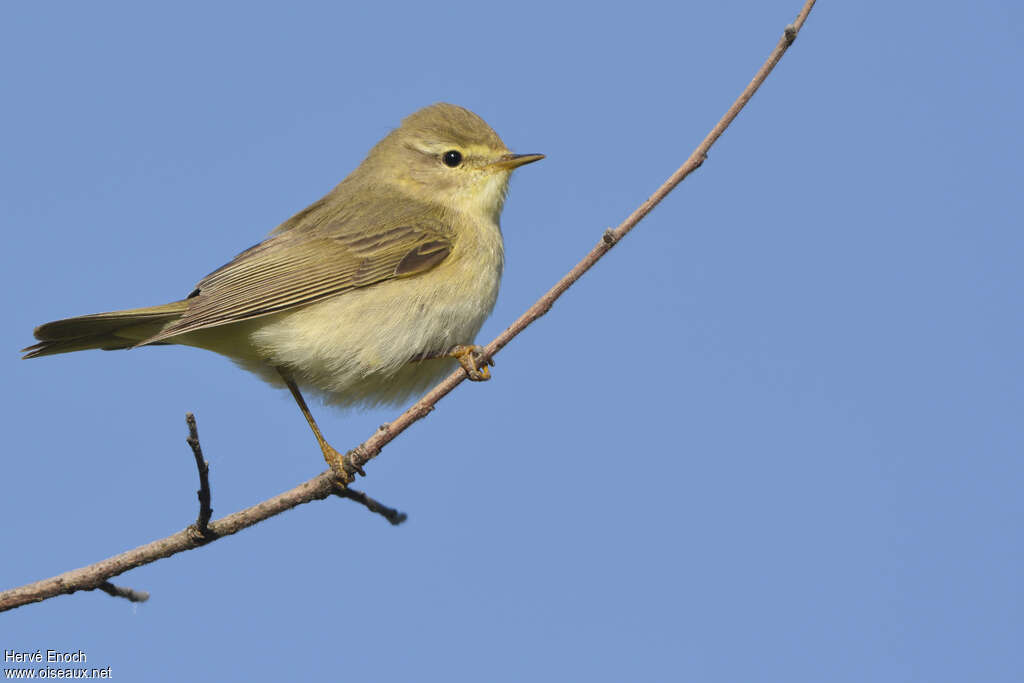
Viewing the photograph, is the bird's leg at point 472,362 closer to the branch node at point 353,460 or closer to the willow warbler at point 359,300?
the willow warbler at point 359,300

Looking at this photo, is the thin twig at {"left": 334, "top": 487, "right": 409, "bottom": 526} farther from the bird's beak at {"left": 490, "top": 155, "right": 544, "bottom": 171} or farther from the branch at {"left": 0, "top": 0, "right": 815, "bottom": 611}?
the bird's beak at {"left": 490, "top": 155, "right": 544, "bottom": 171}

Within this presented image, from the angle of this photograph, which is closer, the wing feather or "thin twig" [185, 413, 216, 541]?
"thin twig" [185, 413, 216, 541]

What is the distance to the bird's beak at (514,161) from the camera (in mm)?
5552

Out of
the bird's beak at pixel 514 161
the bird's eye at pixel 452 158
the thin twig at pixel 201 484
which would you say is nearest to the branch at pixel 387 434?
the thin twig at pixel 201 484

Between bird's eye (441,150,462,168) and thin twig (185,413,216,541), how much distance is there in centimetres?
311

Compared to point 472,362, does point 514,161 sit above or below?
above

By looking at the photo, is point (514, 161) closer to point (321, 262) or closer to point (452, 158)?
point (452, 158)

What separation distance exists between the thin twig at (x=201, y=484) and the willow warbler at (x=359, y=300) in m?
1.16

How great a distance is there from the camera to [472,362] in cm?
421

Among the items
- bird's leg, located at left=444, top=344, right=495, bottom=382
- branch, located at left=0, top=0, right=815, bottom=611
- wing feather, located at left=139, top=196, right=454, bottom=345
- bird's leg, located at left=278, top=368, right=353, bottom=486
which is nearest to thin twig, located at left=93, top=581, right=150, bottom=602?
branch, located at left=0, top=0, right=815, bottom=611

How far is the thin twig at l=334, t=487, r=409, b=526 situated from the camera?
4.32 m

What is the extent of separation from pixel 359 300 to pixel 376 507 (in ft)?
4.07

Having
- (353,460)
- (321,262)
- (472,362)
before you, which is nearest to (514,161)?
(321,262)

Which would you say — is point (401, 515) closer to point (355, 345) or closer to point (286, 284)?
point (355, 345)
